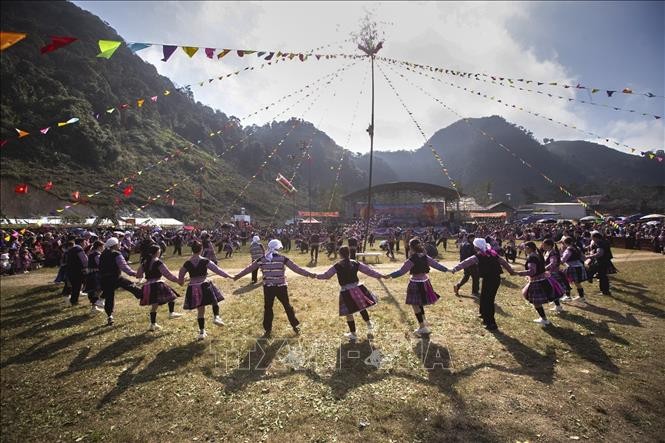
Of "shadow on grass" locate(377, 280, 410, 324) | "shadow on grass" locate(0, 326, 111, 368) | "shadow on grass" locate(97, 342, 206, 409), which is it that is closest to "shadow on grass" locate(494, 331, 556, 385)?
"shadow on grass" locate(377, 280, 410, 324)

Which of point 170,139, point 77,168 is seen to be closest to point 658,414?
point 77,168

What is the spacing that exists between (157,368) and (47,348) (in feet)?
13.4

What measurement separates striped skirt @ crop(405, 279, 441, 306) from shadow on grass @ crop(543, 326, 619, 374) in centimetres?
328

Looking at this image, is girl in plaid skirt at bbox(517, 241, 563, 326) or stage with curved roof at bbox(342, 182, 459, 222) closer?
girl in plaid skirt at bbox(517, 241, 563, 326)

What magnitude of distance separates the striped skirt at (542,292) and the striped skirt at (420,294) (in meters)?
2.90

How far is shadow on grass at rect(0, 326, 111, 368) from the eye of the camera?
28.1 feet

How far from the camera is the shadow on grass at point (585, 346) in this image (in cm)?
711

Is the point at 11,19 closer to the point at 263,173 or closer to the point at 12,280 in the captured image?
the point at 263,173

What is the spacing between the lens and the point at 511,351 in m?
7.92

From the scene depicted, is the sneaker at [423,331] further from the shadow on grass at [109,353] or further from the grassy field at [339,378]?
the shadow on grass at [109,353]

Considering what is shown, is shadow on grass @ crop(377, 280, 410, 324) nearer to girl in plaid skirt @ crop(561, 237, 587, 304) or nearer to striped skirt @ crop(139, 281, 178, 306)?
girl in plaid skirt @ crop(561, 237, 587, 304)

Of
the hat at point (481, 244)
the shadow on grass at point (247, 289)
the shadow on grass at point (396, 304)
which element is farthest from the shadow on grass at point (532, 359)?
the shadow on grass at point (247, 289)

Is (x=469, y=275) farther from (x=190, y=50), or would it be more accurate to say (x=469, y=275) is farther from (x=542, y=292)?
(x=190, y=50)

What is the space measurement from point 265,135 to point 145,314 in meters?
185
